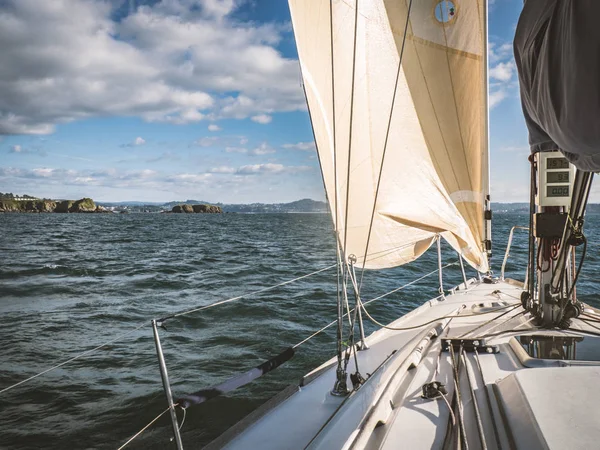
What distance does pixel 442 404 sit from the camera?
198cm

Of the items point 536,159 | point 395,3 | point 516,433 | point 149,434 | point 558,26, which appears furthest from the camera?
point 149,434

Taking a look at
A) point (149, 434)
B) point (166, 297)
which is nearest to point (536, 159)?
point (149, 434)

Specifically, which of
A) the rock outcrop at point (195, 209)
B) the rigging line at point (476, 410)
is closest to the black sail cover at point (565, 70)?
the rigging line at point (476, 410)

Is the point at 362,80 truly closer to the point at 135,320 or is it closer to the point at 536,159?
the point at 536,159

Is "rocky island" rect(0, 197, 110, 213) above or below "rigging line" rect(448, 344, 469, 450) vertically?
above

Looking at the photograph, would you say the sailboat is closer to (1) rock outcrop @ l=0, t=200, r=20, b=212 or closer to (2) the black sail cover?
(2) the black sail cover

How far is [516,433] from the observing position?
1520 millimetres

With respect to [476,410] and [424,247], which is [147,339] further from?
[476,410]

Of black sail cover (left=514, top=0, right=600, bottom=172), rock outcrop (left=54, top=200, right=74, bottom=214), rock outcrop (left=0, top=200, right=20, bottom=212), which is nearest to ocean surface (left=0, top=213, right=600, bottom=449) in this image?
black sail cover (left=514, top=0, right=600, bottom=172)

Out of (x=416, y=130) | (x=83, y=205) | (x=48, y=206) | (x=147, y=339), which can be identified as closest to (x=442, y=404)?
(x=416, y=130)

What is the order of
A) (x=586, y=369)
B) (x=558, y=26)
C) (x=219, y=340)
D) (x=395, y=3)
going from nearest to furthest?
1. (x=558, y=26)
2. (x=586, y=369)
3. (x=395, y=3)
4. (x=219, y=340)

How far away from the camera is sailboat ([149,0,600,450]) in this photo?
172cm

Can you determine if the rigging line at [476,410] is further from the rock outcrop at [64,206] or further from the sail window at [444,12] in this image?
the rock outcrop at [64,206]

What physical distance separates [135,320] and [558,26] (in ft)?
26.2
